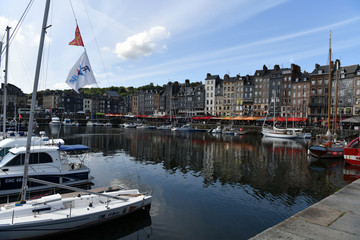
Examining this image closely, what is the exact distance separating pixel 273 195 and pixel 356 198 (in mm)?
6229

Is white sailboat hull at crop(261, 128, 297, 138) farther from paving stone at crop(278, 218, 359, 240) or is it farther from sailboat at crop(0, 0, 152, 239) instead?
paving stone at crop(278, 218, 359, 240)

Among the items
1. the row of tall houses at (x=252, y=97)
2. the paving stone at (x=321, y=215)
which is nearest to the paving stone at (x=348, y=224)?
the paving stone at (x=321, y=215)

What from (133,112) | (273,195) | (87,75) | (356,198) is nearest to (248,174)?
(273,195)

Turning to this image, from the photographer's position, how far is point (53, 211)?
11.1 meters

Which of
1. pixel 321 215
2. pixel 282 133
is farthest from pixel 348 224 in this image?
→ pixel 282 133

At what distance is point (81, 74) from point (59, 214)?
6601 mm

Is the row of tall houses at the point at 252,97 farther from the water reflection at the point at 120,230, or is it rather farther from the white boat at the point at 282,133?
the water reflection at the point at 120,230

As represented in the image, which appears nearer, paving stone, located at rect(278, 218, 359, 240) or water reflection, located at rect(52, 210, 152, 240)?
paving stone, located at rect(278, 218, 359, 240)

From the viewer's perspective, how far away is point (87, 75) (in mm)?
11914

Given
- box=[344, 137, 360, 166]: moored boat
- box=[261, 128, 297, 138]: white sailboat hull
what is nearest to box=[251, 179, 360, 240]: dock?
box=[344, 137, 360, 166]: moored boat

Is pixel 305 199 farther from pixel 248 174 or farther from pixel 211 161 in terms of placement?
pixel 211 161

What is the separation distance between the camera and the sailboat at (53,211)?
32.2 ft

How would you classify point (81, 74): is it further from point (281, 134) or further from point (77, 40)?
point (281, 134)

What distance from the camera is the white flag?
11.6 m
